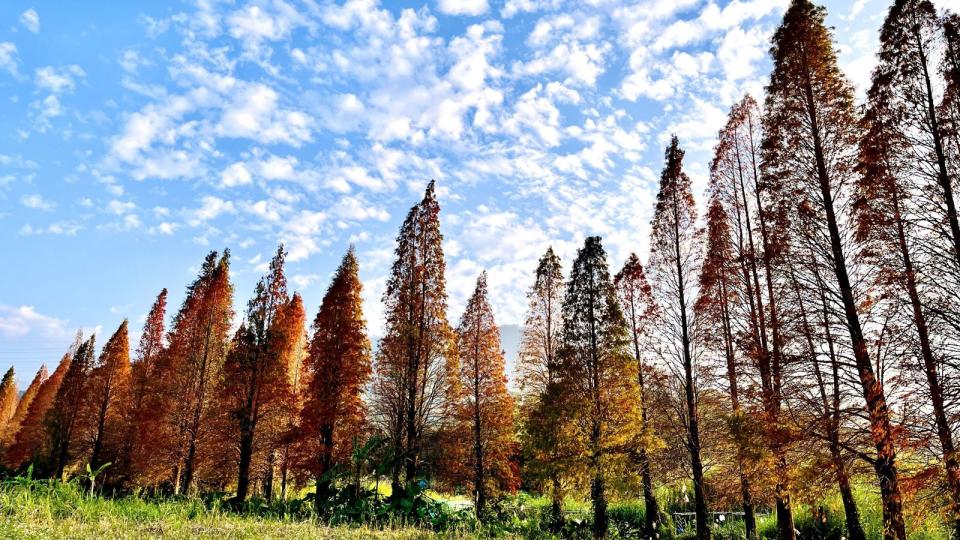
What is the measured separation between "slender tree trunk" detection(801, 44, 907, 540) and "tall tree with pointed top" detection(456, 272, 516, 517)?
1608 cm

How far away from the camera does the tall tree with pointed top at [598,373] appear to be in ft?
60.5

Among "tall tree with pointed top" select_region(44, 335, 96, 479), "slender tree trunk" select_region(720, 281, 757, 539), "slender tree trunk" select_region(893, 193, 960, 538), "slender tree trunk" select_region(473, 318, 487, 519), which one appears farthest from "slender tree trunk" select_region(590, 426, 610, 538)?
"tall tree with pointed top" select_region(44, 335, 96, 479)

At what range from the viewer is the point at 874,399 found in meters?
10.2

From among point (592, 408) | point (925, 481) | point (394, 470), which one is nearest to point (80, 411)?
point (394, 470)

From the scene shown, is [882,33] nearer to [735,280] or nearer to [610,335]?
[735,280]

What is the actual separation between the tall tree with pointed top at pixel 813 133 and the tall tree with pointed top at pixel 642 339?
8.32m

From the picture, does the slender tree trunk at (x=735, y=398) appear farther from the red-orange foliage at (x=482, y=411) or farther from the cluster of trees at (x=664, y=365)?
the red-orange foliage at (x=482, y=411)

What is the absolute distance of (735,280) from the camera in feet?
58.5

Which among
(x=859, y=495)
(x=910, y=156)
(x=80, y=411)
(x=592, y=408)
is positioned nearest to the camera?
(x=910, y=156)

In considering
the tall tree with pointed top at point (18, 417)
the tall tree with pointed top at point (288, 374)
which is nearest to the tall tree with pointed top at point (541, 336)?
the tall tree with pointed top at point (288, 374)

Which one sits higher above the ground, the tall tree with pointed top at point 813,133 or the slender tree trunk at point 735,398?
the tall tree with pointed top at point 813,133

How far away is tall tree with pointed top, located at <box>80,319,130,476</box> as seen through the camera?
32.8 m

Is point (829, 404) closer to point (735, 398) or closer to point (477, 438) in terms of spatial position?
point (735, 398)

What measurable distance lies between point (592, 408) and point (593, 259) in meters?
6.22
